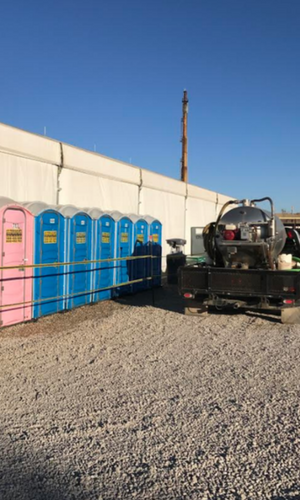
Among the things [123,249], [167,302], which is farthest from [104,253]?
[167,302]

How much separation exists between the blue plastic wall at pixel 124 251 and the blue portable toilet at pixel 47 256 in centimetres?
248

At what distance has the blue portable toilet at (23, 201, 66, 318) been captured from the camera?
8805 mm

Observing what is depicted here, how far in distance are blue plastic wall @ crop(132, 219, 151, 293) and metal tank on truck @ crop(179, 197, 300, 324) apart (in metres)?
3.82

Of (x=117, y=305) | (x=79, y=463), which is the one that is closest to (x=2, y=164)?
(x=117, y=305)

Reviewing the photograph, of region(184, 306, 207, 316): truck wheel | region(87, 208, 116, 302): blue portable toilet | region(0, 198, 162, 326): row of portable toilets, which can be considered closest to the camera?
region(0, 198, 162, 326): row of portable toilets

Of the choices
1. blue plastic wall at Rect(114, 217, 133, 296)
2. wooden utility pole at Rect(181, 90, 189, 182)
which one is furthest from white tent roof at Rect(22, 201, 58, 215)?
wooden utility pole at Rect(181, 90, 189, 182)

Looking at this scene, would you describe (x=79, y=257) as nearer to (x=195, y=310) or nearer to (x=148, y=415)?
(x=195, y=310)

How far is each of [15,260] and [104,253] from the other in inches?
131

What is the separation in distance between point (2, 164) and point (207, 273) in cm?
595

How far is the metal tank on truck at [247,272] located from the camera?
8.39 metres

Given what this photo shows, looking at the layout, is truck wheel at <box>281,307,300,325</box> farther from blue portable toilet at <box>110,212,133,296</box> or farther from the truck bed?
blue portable toilet at <box>110,212,133,296</box>

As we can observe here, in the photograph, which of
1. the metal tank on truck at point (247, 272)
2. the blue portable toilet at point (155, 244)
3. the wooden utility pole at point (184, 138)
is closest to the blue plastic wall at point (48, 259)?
the metal tank on truck at point (247, 272)

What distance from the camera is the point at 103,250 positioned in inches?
441

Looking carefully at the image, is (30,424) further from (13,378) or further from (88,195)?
(88,195)
